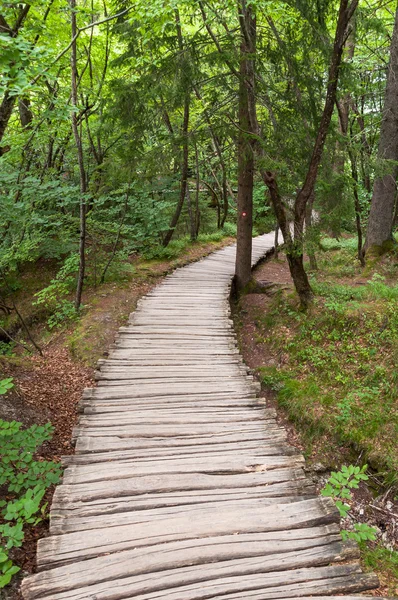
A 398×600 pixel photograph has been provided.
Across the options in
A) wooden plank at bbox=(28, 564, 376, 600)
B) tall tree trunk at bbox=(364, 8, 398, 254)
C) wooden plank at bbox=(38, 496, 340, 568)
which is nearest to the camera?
wooden plank at bbox=(28, 564, 376, 600)

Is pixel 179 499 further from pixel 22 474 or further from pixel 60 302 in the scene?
pixel 60 302

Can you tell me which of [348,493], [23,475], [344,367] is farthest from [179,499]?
[344,367]

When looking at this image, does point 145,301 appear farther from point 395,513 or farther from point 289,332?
A: point 395,513

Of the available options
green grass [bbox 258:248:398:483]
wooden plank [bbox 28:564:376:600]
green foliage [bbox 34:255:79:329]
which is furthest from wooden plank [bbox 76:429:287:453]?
green foliage [bbox 34:255:79:329]

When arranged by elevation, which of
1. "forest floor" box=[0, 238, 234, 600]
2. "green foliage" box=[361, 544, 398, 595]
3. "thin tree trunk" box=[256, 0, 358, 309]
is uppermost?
"thin tree trunk" box=[256, 0, 358, 309]

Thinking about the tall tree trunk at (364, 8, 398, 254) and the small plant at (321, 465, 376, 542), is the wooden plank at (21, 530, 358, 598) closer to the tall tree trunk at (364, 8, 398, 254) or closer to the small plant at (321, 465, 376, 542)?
the small plant at (321, 465, 376, 542)

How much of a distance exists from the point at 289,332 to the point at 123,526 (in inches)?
252

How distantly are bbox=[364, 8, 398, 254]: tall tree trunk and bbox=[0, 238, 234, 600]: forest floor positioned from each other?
635cm

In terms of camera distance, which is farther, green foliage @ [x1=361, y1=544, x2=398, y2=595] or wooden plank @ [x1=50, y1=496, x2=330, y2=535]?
green foliage @ [x1=361, y1=544, x2=398, y2=595]

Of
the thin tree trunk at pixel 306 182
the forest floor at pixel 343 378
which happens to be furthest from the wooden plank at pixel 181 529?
the thin tree trunk at pixel 306 182

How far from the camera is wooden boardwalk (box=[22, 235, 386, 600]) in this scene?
276 cm

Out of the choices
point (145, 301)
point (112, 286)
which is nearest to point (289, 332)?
point (145, 301)

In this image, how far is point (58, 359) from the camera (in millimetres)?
7879

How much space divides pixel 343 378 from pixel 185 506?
476 centimetres
